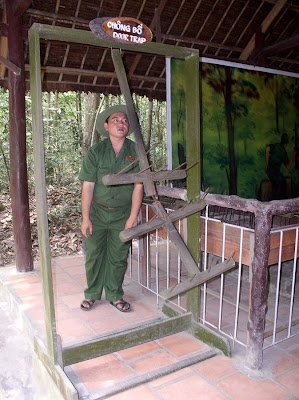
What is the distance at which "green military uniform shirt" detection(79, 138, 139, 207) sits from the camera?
271cm

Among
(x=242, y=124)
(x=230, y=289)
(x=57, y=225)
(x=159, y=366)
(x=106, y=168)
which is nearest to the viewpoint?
(x=159, y=366)

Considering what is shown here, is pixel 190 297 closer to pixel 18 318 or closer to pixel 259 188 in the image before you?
pixel 18 318

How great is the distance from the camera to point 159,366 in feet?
7.41

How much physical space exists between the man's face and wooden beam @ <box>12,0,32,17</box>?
4.84 ft

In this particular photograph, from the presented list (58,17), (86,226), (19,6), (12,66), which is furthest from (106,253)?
(58,17)

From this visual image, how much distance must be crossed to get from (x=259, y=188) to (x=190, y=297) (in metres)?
3.18

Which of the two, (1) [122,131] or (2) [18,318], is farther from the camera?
(2) [18,318]

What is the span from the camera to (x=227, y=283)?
3.72m

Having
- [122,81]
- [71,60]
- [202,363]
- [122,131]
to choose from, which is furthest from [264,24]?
[202,363]

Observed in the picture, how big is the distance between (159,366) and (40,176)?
4.50ft

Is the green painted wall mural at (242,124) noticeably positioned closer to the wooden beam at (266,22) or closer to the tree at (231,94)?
the tree at (231,94)

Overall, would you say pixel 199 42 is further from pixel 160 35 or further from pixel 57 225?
pixel 57 225

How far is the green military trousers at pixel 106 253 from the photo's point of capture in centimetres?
289

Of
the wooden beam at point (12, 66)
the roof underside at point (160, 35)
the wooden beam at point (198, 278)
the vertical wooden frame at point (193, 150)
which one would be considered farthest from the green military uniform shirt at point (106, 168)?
the roof underside at point (160, 35)
